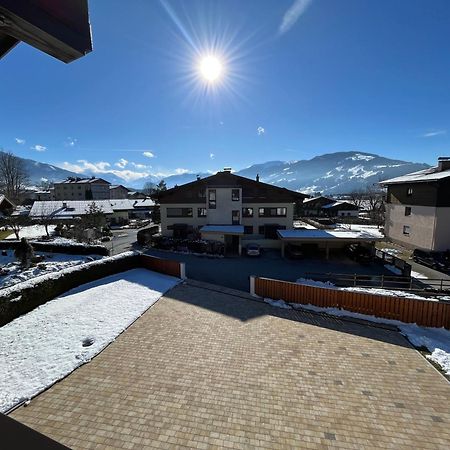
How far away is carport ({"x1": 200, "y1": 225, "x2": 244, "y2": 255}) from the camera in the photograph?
84.9ft

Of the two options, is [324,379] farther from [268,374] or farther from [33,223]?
[33,223]

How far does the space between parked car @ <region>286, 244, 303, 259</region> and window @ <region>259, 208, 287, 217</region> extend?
5382 mm

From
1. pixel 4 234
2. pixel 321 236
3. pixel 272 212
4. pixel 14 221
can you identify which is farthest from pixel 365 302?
pixel 4 234

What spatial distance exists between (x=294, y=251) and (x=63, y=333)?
62.4 feet

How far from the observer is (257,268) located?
20922 millimetres

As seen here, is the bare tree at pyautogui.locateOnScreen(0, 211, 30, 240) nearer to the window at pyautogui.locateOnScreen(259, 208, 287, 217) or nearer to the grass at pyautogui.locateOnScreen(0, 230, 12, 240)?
the grass at pyautogui.locateOnScreen(0, 230, 12, 240)

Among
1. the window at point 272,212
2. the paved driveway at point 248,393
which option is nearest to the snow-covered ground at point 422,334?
the paved driveway at point 248,393

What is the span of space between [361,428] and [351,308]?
685cm

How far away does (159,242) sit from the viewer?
2831cm

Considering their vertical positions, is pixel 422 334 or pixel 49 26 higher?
pixel 49 26

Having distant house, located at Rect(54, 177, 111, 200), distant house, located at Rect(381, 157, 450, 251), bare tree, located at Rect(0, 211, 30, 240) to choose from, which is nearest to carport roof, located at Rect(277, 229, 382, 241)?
distant house, located at Rect(381, 157, 450, 251)

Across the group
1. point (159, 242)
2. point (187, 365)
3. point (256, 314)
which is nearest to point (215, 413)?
point (187, 365)

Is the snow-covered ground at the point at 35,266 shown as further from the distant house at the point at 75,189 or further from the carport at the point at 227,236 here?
the distant house at the point at 75,189

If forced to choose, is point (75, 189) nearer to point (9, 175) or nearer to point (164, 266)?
point (9, 175)
